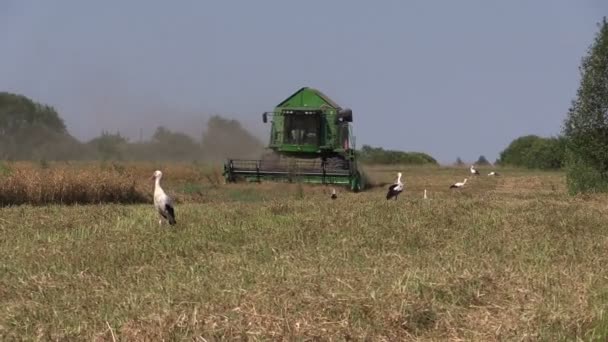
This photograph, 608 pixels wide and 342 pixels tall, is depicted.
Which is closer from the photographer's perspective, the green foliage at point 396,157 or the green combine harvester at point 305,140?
the green combine harvester at point 305,140

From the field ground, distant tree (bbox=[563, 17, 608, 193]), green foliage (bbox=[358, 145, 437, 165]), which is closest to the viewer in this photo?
the field ground

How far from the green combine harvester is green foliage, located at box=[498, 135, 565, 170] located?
24.8m

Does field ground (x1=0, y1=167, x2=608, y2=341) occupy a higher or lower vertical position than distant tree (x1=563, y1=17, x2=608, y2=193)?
lower

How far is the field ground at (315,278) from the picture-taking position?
17.0ft

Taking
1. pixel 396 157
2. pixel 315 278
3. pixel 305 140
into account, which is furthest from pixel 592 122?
pixel 396 157

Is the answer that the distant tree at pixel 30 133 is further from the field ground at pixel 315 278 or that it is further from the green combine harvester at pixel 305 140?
the field ground at pixel 315 278

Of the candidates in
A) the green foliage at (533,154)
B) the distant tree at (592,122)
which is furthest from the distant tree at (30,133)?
the green foliage at (533,154)

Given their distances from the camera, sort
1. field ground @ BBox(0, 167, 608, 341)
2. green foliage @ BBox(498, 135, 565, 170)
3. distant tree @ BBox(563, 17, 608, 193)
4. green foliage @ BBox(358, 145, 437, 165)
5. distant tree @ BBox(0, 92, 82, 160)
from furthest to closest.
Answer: green foliage @ BBox(358, 145, 437, 165) < green foliage @ BBox(498, 135, 565, 170) < distant tree @ BBox(0, 92, 82, 160) < distant tree @ BBox(563, 17, 608, 193) < field ground @ BBox(0, 167, 608, 341)

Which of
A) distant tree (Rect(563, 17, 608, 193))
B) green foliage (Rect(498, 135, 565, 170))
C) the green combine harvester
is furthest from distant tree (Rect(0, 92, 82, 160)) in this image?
green foliage (Rect(498, 135, 565, 170))

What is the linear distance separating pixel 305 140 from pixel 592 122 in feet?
41.9

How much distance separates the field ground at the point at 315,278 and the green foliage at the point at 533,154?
4600cm

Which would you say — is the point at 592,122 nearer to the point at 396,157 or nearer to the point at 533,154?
the point at 533,154

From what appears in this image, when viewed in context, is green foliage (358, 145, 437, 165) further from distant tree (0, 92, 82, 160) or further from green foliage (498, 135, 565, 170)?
distant tree (0, 92, 82, 160)

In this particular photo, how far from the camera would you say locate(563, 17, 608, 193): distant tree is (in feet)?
81.8
